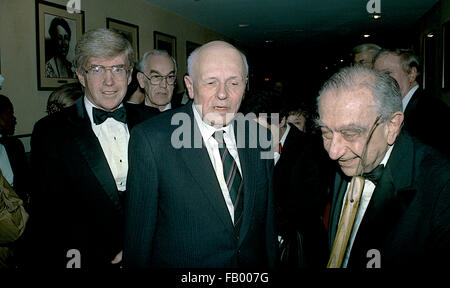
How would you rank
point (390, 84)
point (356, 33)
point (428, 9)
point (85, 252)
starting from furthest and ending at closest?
point (356, 33) < point (428, 9) < point (85, 252) < point (390, 84)

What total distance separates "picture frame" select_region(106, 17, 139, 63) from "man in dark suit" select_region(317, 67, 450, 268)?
16.8ft

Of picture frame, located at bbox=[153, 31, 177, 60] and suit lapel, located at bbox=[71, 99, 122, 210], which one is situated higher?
picture frame, located at bbox=[153, 31, 177, 60]

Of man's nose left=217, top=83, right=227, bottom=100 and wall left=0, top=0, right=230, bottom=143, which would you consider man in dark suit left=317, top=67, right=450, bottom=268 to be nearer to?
man's nose left=217, top=83, right=227, bottom=100

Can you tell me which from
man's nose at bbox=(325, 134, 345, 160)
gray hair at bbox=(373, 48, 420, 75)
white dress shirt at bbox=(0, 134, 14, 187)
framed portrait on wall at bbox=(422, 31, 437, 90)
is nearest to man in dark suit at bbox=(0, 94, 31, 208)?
white dress shirt at bbox=(0, 134, 14, 187)

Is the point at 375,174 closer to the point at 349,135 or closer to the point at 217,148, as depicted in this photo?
the point at 349,135

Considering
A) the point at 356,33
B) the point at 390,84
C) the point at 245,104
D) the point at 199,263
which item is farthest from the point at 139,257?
the point at 356,33

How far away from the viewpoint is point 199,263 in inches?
61.5

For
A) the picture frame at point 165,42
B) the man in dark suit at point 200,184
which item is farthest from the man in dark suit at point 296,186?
the picture frame at point 165,42

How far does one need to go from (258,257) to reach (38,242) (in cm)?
109

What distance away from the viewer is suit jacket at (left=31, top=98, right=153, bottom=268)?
5.74 feet

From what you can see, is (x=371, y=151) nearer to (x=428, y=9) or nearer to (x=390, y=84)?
(x=390, y=84)

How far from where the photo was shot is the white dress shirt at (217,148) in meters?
1.62

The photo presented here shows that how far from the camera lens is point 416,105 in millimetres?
3166

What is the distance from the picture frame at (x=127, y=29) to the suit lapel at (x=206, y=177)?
489 centimetres
